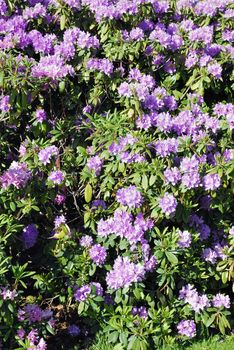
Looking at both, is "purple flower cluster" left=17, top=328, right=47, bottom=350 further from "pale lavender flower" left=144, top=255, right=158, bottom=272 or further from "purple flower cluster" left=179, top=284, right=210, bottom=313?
"purple flower cluster" left=179, top=284, right=210, bottom=313

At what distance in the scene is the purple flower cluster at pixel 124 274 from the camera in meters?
3.37

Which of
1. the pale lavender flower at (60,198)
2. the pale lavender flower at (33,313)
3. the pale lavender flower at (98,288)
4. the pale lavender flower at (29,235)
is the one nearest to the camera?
the pale lavender flower at (33,313)

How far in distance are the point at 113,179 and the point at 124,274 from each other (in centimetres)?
57

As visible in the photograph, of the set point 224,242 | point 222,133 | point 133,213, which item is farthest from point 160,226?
point 222,133

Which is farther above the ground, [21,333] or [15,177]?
[15,177]

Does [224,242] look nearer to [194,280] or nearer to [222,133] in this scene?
[194,280]

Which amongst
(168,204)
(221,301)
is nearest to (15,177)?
(168,204)

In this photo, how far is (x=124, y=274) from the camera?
338cm

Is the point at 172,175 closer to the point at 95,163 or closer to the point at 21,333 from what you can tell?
the point at 95,163

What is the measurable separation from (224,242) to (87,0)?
1.85m

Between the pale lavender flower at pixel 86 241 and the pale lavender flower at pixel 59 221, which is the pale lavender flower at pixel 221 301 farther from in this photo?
the pale lavender flower at pixel 59 221

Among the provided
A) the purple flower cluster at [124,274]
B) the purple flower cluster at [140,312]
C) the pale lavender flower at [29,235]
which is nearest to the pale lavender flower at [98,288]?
the purple flower cluster at [124,274]

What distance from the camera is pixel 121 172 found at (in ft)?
11.7

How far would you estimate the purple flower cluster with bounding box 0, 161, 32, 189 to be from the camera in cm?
341
